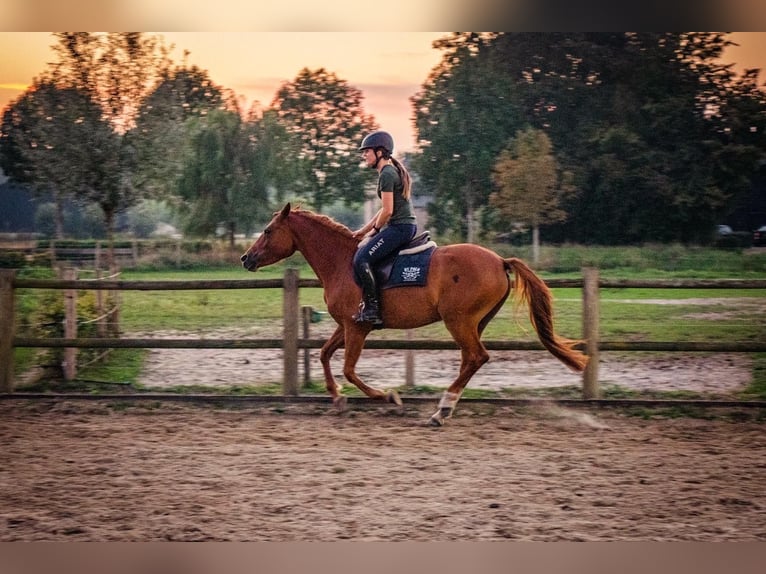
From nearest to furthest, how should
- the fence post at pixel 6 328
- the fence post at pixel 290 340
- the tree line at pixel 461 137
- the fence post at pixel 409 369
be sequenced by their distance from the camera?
the fence post at pixel 290 340, the fence post at pixel 6 328, the fence post at pixel 409 369, the tree line at pixel 461 137

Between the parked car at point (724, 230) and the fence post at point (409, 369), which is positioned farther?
the parked car at point (724, 230)

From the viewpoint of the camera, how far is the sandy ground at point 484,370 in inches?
223

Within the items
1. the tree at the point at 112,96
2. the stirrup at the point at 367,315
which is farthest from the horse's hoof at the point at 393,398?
the tree at the point at 112,96

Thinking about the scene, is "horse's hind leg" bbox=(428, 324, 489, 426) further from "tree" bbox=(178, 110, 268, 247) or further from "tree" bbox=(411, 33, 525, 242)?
"tree" bbox=(178, 110, 268, 247)

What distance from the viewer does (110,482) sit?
12.1 ft

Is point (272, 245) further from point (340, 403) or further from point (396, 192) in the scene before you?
point (340, 403)

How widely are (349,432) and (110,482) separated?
4.33ft

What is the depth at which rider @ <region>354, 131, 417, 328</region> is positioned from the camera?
15.1 feet

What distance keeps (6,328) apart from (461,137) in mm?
4465

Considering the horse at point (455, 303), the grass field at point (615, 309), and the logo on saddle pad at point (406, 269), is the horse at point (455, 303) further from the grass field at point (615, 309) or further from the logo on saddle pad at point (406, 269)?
the grass field at point (615, 309)

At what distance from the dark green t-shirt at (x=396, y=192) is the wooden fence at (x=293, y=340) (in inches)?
30.1
